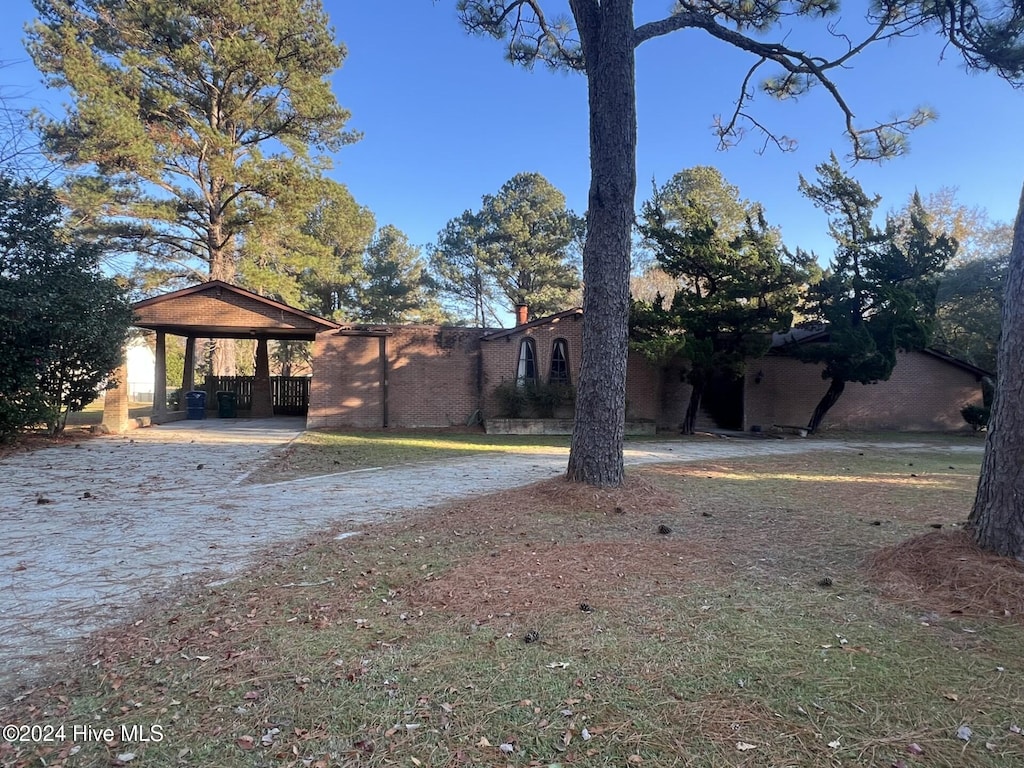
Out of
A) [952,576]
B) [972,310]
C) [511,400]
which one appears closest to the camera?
[952,576]

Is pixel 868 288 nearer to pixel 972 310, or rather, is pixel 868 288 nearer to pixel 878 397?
pixel 878 397

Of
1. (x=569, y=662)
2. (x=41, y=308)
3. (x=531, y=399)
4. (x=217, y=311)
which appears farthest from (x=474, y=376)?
(x=569, y=662)

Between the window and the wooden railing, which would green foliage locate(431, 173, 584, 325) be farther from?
the wooden railing

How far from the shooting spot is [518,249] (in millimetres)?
31656

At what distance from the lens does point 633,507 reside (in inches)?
246

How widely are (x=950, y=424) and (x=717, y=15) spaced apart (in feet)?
59.2

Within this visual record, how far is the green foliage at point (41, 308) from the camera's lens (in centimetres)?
1037

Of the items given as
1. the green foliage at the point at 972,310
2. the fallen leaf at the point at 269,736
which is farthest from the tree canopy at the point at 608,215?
the green foliage at the point at 972,310

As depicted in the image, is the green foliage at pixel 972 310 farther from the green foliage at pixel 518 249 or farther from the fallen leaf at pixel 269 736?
the fallen leaf at pixel 269 736

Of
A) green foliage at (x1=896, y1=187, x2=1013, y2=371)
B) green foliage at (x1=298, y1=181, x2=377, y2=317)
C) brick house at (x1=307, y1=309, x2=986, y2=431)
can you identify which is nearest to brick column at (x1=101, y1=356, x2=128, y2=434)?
brick house at (x1=307, y1=309, x2=986, y2=431)

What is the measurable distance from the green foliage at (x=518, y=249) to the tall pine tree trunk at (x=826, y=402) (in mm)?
15680

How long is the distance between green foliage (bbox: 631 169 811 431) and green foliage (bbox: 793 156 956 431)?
133 centimetres

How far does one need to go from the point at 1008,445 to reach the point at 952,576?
3.31 ft

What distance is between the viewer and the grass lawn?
214 cm
